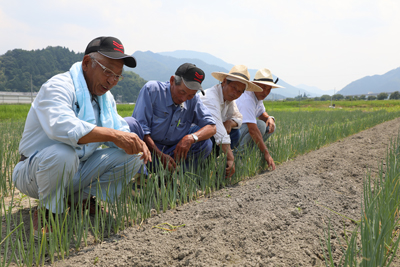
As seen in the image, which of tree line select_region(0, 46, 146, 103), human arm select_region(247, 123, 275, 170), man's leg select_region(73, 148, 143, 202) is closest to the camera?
man's leg select_region(73, 148, 143, 202)

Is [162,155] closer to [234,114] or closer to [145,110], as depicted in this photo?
[145,110]

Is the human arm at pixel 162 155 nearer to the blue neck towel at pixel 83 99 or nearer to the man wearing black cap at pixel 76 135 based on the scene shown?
the man wearing black cap at pixel 76 135

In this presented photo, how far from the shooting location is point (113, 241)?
167cm

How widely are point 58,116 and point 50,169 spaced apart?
0.33 metres

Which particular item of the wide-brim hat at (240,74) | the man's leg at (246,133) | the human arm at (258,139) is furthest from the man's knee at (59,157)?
the man's leg at (246,133)

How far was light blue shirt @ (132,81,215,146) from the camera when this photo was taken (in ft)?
8.64

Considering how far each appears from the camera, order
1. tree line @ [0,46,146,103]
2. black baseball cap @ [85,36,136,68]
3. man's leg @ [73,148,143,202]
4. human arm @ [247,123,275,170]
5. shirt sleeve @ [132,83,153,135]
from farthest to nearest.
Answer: tree line @ [0,46,146,103], human arm @ [247,123,275,170], shirt sleeve @ [132,83,153,135], man's leg @ [73,148,143,202], black baseball cap @ [85,36,136,68]

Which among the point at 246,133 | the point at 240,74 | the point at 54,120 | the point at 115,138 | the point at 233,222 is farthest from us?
the point at 246,133

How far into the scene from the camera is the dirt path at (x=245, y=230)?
149 centimetres

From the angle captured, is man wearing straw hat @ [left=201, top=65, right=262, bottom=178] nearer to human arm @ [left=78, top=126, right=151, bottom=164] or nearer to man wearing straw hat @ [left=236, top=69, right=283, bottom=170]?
man wearing straw hat @ [left=236, top=69, right=283, bottom=170]

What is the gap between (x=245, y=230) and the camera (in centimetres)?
177

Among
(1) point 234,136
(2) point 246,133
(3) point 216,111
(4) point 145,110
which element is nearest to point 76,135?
(4) point 145,110

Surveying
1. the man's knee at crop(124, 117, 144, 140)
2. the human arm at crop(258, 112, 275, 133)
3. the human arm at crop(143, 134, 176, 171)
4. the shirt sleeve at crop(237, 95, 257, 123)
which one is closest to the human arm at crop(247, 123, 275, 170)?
the shirt sleeve at crop(237, 95, 257, 123)

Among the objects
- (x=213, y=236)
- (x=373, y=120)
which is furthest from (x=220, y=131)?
(x=373, y=120)
